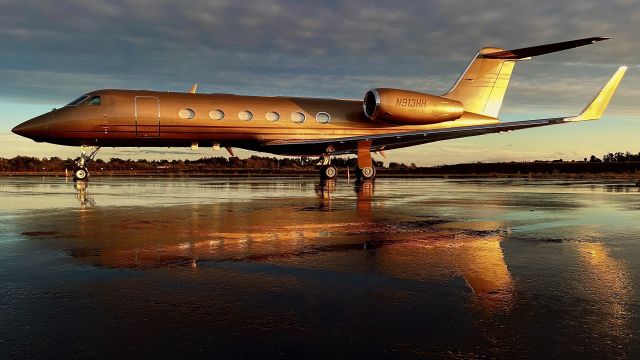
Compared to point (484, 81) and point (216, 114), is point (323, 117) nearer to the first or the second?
point (216, 114)

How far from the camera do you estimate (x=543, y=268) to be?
18.0 feet

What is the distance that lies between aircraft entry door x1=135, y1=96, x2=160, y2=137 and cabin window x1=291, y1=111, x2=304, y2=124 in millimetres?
5929

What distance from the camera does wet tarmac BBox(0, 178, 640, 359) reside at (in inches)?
128

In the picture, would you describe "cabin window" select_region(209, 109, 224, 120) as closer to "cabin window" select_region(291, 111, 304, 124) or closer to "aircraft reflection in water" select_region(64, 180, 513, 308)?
"cabin window" select_region(291, 111, 304, 124)

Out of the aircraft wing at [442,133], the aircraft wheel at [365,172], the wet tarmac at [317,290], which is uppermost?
the aircraft wing at [442,133]

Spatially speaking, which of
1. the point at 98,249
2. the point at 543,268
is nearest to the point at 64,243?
the point at 98,249

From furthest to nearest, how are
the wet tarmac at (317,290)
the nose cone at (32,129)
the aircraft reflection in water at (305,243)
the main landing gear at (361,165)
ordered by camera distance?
the main landing gear at (361,165) → the nose cone at (32,129) → the aircraft reflection in water at (305,243) → the wet tarmac at (317,290)

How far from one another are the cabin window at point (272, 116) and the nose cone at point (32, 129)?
29.8ft

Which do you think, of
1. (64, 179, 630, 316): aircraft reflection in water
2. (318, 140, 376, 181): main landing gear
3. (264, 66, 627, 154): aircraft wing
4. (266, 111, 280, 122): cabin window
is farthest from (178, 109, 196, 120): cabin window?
(64, 179, 630, 316): aircraft reflection in water

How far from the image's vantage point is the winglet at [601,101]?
2166 centimetres

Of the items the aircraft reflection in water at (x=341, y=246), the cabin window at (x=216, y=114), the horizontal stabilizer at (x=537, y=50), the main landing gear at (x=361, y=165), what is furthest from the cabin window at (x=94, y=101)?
the horizontal stabilizer at (x=537, y=50)

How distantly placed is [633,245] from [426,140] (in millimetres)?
18455

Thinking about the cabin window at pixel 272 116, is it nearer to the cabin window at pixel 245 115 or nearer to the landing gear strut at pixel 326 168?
the cabin window at pixel 245 115

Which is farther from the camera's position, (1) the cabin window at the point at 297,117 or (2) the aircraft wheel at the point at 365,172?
(2) the aircraft wheel at the point at 365,172
